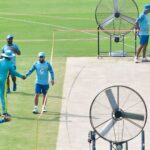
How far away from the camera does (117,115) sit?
474 inches

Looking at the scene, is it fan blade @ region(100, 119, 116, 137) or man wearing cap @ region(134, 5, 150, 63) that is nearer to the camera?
fan blade @ region(100, 119, 116, 137)

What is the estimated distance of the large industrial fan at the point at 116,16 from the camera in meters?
26.1

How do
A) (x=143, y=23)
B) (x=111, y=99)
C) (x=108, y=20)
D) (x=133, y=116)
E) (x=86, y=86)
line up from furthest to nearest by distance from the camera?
1. (x=108, y=20)
2. (x=143, y=23)
3. (x=86, y=86)
4. (x=133, y=116)
5. (x=111, y=99)

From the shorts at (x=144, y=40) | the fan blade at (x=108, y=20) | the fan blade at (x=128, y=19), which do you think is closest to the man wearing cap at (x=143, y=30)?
the shorts at (x=144, y=40)

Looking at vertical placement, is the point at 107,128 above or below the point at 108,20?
below

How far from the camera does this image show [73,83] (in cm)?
2095

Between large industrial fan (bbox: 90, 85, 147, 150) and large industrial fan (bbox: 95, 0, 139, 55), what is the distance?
14.3 meters

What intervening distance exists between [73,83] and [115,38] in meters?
6.04

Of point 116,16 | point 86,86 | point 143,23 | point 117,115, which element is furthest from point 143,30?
point 117,115

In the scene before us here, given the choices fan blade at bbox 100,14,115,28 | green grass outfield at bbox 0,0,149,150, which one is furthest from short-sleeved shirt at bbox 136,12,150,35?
green grass outfield at bbox 0,0,149,150

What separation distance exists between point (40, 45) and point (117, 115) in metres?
17.5

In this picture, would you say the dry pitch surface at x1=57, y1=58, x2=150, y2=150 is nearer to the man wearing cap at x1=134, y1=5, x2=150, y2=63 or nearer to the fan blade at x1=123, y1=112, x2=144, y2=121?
the man wearing cap at x1=134, y1=5, x2=150, y2=63

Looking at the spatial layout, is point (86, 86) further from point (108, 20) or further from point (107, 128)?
point (107, 128)

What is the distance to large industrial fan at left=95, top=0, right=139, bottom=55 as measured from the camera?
26.1 m
